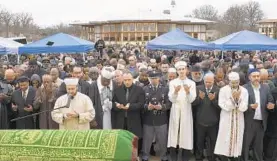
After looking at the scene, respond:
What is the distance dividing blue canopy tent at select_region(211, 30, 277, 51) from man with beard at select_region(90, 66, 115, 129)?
22.7 feet

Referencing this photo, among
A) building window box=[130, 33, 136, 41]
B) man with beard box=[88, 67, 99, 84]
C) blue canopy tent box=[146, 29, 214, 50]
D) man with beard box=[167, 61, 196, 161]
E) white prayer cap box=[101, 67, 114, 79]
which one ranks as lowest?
building window box=[130, 33, 136, 41]

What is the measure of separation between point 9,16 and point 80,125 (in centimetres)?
7134

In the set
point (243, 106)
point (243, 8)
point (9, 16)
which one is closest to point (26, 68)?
point (243, 106)

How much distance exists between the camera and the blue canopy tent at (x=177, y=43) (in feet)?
46.0

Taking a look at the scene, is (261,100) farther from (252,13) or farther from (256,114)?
(252,13)

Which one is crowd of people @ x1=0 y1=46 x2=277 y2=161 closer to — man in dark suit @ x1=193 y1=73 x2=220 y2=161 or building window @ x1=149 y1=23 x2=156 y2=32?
man in dark suit @ x1=193 y1=73 x2=220 y2=161

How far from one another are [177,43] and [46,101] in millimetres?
7648

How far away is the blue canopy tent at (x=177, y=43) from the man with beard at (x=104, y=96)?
267 inches

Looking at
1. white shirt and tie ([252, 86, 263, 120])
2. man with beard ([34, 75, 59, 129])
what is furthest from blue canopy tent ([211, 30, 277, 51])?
man with beard ([34, 75, 59, 129])

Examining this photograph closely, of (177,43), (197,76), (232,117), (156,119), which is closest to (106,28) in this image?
(177,43)

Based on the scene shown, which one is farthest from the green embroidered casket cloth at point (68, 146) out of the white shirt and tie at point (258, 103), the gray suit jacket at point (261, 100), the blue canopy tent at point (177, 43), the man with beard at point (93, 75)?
the blue canopy tent at point (177, 43)

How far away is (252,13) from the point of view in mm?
78562

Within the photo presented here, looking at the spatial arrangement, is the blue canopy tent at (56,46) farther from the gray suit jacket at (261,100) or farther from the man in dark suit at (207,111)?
the gray suit jacket at (261,100)

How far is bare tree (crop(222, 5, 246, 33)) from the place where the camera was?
236 ft
